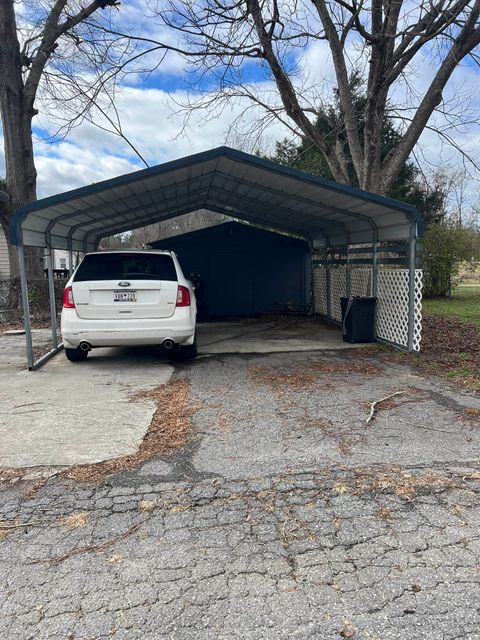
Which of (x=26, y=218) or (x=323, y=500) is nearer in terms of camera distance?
(x=323, y=500)

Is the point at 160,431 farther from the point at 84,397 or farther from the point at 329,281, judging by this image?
the point at 329,281

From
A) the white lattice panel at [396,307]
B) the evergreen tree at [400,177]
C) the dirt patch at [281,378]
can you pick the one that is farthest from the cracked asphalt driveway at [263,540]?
the evergreen tree at [400,177]

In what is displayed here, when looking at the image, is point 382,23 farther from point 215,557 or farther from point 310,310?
point 215,557

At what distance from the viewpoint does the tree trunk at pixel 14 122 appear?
12.8 metres

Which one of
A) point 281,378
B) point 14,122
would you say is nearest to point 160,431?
point 281,378

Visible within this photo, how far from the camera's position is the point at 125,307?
6.26 m

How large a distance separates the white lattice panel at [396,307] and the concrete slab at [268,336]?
2.24 ft

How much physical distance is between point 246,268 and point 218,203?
271 centimetres

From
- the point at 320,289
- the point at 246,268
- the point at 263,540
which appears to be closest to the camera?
the point at 263,540

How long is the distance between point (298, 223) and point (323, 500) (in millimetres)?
10367

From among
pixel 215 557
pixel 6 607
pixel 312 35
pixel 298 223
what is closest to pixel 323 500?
pixel 215 557

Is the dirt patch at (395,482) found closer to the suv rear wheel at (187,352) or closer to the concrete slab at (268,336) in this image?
the suv rear wheel at (187,352)

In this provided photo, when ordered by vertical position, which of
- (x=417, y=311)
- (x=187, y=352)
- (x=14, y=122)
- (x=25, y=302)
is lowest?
(x=187, y=352)

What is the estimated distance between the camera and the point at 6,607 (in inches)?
78.5
